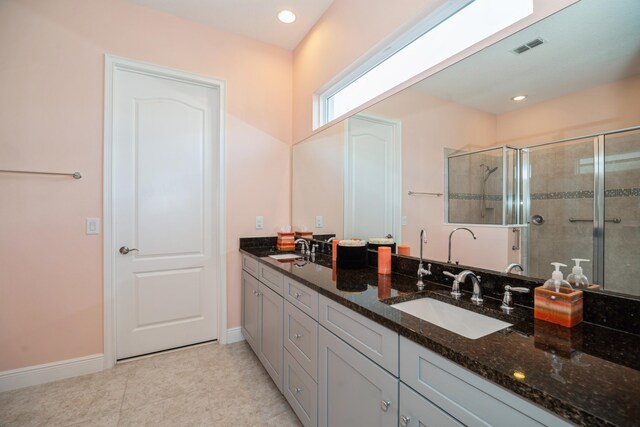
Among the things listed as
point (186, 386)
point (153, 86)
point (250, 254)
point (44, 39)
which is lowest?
point (186, 386)

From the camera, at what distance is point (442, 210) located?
154cm

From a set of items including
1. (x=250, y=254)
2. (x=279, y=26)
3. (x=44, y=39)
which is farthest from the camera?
(x=279, y=26)

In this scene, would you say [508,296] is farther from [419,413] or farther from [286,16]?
[286,16]

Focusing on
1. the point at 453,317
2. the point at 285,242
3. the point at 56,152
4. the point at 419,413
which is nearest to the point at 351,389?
the point at 419,413

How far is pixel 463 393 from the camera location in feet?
2.50

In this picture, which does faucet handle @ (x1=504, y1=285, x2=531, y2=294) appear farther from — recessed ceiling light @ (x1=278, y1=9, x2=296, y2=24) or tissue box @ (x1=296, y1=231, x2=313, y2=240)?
recessed ceiling light @ (x1=278, y1=9, x2=296, y2=24)

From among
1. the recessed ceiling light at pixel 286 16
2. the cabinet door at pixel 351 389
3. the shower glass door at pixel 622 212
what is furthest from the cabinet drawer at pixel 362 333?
the recessed ceiling light at pixel 286 16

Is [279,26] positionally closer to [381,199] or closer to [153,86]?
[153,86]

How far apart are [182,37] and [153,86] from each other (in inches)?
19.8

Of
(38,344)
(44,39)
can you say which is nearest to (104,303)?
(38,344)

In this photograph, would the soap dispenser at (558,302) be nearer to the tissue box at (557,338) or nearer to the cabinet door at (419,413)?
the tissue box at (557,338)

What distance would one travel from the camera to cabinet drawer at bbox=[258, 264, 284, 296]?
1.88 m

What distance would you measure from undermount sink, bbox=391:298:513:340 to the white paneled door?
200cm

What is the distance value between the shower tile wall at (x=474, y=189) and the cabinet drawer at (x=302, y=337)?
901mm
